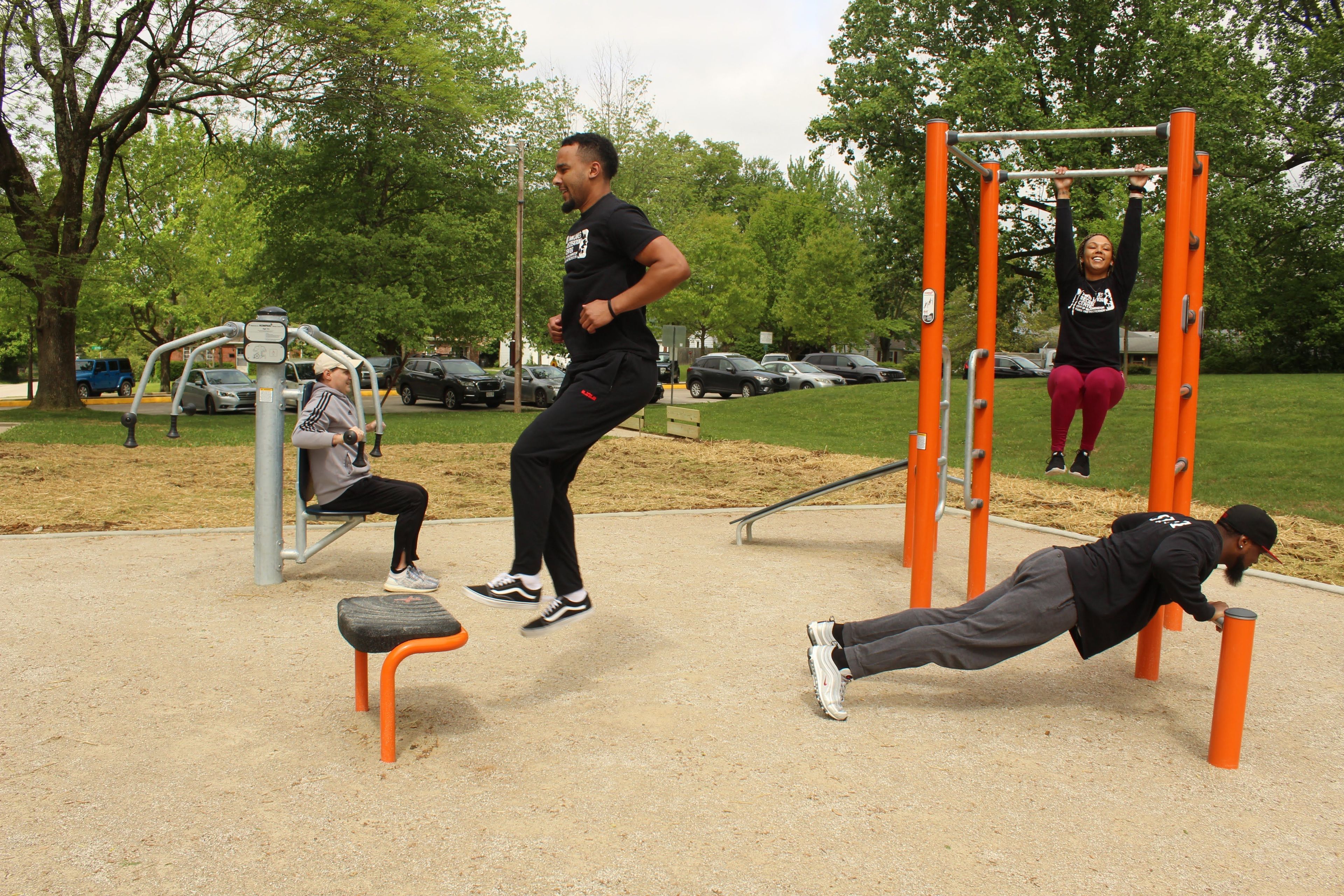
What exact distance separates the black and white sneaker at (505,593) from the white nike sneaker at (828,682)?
1.17 meters

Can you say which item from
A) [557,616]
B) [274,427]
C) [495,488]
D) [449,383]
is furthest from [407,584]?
[449,383]

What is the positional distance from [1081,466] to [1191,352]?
946mm

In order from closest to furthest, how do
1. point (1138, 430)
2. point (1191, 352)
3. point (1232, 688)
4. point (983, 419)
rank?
1. point (1232, 688)
2. point (1191, 352)
3. point (983, 419)
4. point (1138, 430)

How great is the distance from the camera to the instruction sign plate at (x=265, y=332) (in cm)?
588

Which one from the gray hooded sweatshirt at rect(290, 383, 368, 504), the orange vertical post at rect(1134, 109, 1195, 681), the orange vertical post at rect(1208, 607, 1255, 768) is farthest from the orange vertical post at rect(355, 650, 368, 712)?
the orange vertical post at rect(1134, 109, 1195, 681)

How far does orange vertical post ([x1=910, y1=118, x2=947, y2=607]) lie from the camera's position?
5215 millimetres

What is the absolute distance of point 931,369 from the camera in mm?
5242

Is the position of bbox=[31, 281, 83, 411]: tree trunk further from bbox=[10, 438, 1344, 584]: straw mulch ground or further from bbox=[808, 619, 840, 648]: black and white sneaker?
bbox=[808, 619, 840, 648]: black and white sneaker

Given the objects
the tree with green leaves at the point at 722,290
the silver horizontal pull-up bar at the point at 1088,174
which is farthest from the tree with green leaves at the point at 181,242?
the silver horizontal pull-up bar at the point at 1088,174

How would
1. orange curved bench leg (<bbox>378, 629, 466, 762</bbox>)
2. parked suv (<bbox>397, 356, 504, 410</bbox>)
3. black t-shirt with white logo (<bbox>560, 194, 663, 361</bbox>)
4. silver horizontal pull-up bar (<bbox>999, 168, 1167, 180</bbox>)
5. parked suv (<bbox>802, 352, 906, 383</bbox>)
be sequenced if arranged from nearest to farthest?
1. orange curved bench leg (<bbox>378, 629, 466, 762</bbox>)
2. black t-shirt with white logo (<bbox>560, 194, 663, 361</bbox>)
3. silver horizontal pull-up bar (<bbox>999, 168, 1167, 180</bbox>)
4. parked suv (<bbox>397, 356, 504, 410</bbox>)
5. parked suv (<bbox>802, 352, 906, 383</bbox>)

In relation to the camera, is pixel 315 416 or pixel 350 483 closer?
pixel 315 416

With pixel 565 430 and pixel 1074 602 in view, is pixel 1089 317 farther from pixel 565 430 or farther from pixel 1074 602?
pixel 565 430

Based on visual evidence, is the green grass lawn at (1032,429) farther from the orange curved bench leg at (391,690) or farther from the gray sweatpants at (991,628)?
the orange curved bench leg at (391,690)

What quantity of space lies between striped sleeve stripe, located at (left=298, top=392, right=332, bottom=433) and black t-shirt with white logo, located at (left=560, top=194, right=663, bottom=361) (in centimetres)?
259
